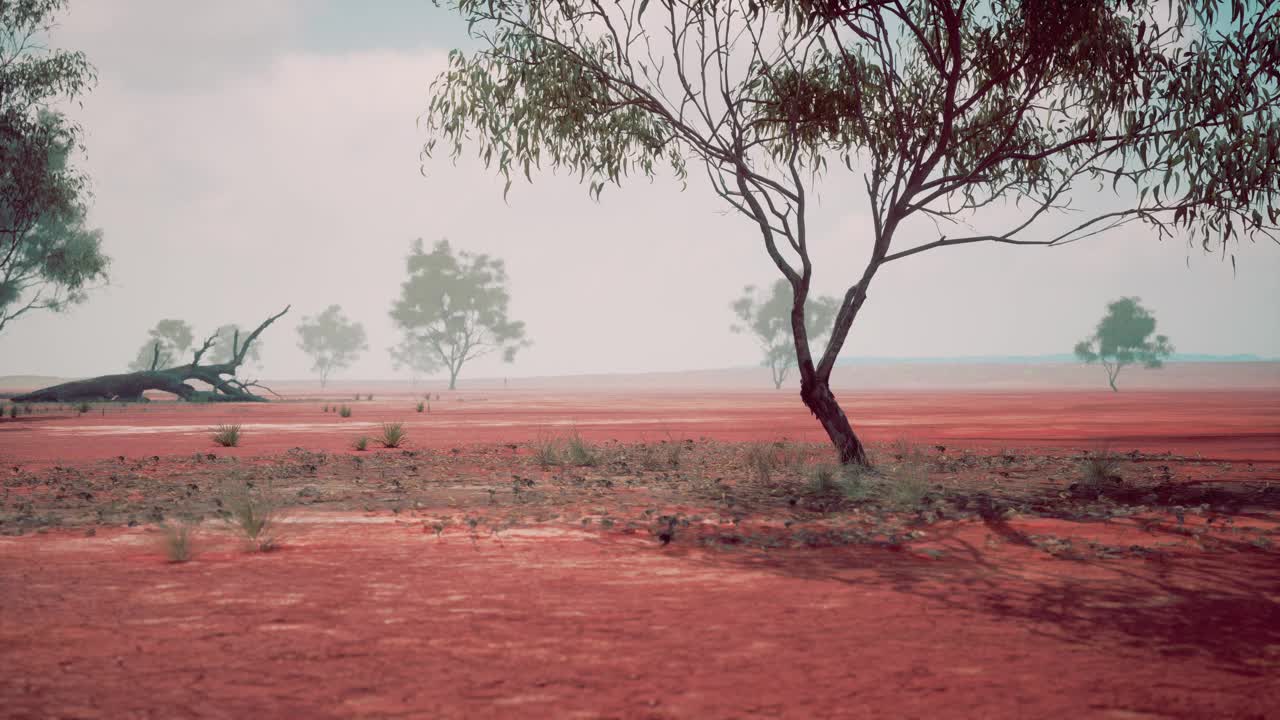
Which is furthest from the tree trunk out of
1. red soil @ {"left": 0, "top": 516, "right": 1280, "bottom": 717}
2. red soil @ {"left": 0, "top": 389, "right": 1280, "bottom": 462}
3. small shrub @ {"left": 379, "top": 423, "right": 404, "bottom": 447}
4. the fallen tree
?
the fallen tree

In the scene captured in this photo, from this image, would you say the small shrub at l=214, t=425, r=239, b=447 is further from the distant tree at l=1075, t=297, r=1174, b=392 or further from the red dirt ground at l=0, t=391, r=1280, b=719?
the distant tree at l=1075, t=297, r=1174, b=392

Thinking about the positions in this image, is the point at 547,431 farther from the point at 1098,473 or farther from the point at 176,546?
the point at 176,546

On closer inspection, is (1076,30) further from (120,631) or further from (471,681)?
(120,631)

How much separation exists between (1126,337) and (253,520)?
122 m

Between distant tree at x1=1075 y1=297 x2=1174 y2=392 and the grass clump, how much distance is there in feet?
388

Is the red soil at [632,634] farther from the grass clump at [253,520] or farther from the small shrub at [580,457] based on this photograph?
the small shrub at [580,457]

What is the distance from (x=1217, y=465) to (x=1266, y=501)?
5.02 meters

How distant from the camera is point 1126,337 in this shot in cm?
11269

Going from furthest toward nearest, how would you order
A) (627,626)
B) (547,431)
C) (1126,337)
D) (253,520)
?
1. (1126,337)
2. (547,431)
3. (253,520)
4. (627,626)

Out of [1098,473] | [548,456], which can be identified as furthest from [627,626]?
[548,456]

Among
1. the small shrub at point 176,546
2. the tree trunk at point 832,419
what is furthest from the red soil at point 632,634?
the tree trunk at point 832,419

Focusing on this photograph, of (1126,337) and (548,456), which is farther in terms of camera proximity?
(1126,337)

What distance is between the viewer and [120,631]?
5105mm

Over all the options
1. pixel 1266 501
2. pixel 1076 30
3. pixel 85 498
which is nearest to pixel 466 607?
pixel 85 498
